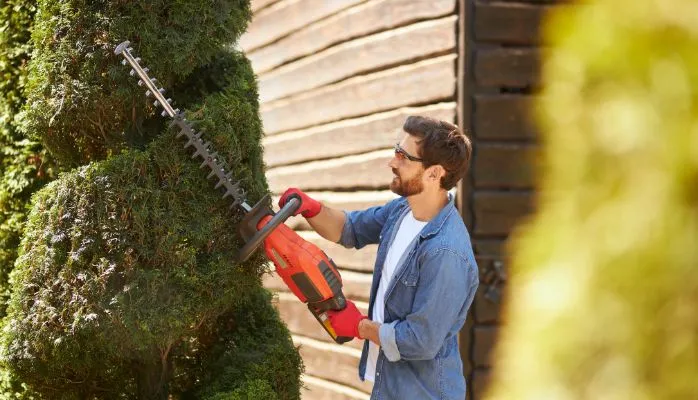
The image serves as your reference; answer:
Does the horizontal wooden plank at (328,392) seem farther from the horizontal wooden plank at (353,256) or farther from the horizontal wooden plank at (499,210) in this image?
the horizontal wooden plank at (499,210)

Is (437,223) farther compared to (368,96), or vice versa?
(368,96)

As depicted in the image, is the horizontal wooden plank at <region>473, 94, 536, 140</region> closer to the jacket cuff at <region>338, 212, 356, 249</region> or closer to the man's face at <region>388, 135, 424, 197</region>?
the jacket cuff at <region>338, 212, 356, 249</region>

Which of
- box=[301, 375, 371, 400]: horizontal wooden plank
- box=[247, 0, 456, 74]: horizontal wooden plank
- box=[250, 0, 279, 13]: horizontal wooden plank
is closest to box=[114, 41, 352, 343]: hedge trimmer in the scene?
box=[247, 0, 456, 74]: horizontal wooden plank

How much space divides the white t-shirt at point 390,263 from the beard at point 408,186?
0.43 ft

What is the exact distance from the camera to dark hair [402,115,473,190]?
3.39m

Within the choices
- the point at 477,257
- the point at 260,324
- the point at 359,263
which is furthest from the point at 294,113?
A: the point at 260,324

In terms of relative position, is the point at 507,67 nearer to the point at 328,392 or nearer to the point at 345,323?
the point at 345,323

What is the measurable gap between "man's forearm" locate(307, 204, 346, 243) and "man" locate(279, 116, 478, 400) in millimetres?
199

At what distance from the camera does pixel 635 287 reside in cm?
69

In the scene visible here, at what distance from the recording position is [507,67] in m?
4.74

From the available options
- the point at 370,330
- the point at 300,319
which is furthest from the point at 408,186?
the point at 300,319

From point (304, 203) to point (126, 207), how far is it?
0.68 m

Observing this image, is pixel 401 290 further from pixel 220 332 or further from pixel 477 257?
pixel 477 257

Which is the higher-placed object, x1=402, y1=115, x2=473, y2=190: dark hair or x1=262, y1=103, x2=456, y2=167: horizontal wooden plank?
x1=402, y1=115, x2=473, y2=190: dark hair
